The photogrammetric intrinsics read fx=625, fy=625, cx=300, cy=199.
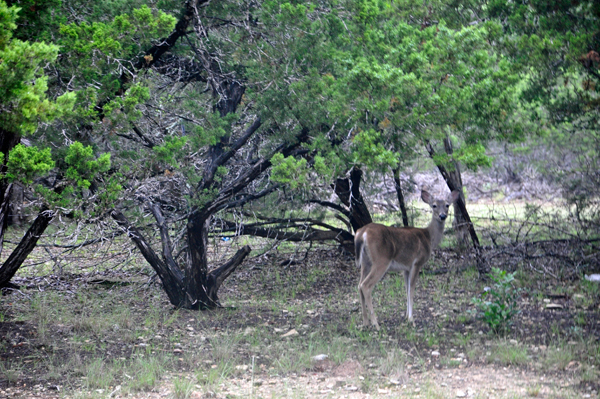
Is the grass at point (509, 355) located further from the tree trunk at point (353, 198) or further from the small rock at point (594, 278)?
the tree trunk at point (353, 198)

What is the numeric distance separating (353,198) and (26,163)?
713cm

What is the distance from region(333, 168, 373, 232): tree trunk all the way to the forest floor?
1.27 m

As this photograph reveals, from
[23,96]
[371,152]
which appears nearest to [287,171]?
[371,152]

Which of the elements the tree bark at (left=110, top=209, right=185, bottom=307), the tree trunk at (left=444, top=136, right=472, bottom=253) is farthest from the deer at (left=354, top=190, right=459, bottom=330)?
the tree bark at (left=110, top=209, right=185, bottom=307)

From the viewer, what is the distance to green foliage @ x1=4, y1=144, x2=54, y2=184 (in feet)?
17.3

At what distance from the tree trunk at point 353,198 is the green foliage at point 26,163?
6676 millimetres

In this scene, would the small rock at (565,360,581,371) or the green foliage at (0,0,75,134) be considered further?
the small rock at (565,360,581,371)

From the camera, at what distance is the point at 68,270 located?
12.2 metres

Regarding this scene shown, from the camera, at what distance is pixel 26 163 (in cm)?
527

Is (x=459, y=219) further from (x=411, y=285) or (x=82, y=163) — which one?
(x=82, y=163)

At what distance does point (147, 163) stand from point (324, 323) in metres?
3.37

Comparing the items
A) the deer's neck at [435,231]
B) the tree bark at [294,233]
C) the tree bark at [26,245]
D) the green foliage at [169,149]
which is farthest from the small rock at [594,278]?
the tree bark at [26,245]

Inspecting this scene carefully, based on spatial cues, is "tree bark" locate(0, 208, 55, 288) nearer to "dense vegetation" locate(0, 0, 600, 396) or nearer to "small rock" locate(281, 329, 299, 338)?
"dense vegetation" locate(0, 0, 600, 396)

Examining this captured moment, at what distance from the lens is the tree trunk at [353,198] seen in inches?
455
